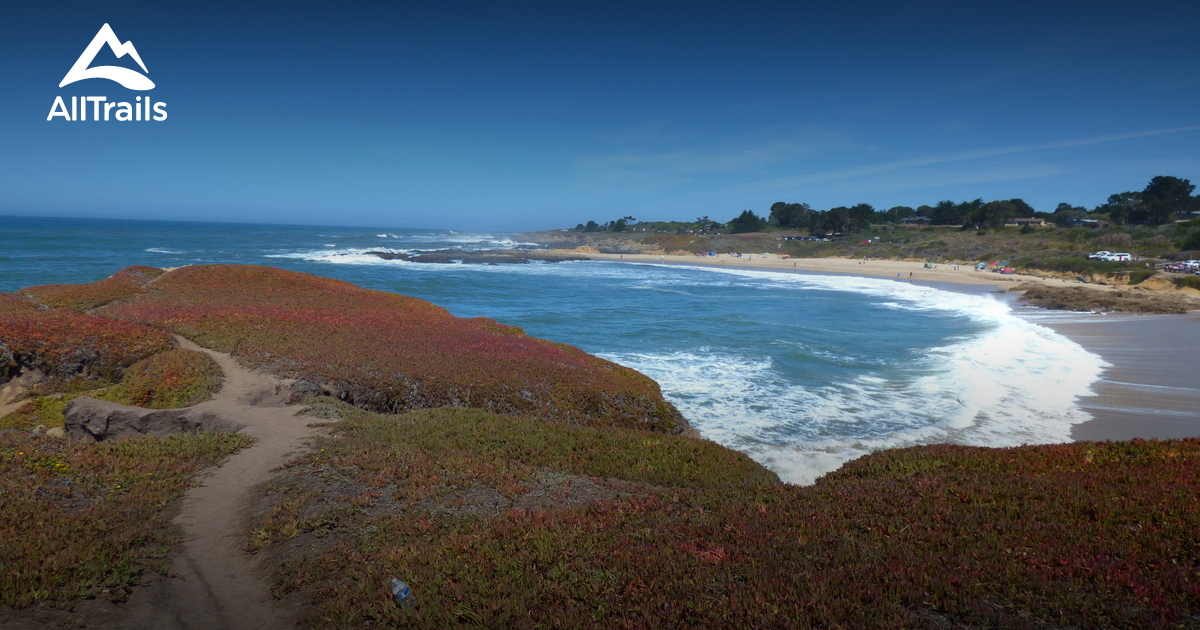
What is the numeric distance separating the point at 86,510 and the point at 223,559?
7.90 ft

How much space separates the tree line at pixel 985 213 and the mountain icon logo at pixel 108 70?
473 ft

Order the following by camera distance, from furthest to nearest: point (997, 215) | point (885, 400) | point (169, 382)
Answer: point (997, 215) < point (885, 400) < point (169, 382)

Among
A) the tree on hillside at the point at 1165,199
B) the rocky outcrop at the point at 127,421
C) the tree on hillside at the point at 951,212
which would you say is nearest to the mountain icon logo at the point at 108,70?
the rocky outcrop at the point at 127,421

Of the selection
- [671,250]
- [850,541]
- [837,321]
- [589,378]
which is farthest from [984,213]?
[850,541]

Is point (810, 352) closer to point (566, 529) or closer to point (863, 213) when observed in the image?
point (566, 529)

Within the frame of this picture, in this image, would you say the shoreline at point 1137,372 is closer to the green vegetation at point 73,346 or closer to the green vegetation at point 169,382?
the green vegetation at point 169,382

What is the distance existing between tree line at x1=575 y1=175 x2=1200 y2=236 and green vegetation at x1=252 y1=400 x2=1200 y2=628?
135192 millimetres

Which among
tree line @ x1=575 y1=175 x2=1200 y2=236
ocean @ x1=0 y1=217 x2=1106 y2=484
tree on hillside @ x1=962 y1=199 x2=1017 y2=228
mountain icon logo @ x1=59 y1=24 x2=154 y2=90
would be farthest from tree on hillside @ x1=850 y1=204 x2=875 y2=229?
mountain icon logo @ x1=59 y1=24 x2=154 y2=90

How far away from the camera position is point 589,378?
2002 cm

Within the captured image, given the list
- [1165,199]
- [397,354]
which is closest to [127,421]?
[397,354]

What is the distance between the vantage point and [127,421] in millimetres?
13930

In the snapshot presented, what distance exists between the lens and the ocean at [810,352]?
63.6ft

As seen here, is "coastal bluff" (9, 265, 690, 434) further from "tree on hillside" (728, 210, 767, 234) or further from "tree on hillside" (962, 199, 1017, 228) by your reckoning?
"tree on hillside" (728, 210, 767, 234)

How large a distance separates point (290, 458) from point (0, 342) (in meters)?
13.6
